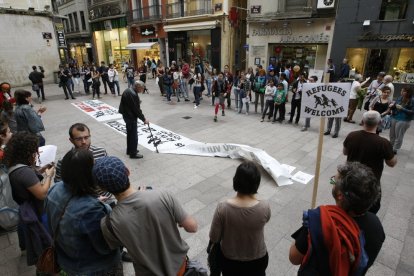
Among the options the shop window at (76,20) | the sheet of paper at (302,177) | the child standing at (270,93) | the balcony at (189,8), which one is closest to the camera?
Result: the sheet of paper at (302,177)

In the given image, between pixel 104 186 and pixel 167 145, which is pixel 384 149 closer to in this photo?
pixel 104 186

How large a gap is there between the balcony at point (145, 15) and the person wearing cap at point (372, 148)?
23.0 metres

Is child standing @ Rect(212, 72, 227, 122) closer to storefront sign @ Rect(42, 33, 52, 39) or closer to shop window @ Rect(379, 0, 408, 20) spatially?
shop window @ Rect(379, 0, 408, 20)

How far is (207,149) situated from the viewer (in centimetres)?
675

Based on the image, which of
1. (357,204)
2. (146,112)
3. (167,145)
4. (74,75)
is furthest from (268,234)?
(74,75)

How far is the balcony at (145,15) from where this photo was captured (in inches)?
903

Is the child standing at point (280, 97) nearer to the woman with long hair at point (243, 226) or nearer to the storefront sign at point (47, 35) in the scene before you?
the woman with long hair at point (243, 226)

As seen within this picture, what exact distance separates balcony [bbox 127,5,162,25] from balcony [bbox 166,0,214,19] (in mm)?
1523

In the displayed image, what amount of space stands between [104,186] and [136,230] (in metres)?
0.37

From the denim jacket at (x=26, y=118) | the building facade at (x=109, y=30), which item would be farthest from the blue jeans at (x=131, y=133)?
the building facade at (x=109, y=30)

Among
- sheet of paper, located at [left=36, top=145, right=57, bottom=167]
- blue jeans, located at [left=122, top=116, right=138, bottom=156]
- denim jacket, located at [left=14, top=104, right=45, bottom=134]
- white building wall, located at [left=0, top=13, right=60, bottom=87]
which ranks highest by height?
white building wall, located at [left=0, top=13, right=60, bottom=87]

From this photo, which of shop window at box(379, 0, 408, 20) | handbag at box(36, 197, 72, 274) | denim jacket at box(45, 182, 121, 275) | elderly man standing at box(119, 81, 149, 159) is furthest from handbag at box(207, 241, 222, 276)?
shop window at box(379, 0, 408, 20)

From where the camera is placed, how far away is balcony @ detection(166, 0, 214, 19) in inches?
743

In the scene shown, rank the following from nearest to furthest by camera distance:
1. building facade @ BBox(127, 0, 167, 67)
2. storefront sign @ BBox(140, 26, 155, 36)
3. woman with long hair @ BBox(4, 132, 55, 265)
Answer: woman with long hair @ BBox(4, 132, 55, 265), building facade @ BBox(127, 0, 167, 67), storefront sign @ BBox(140, 26, 155, 36)
